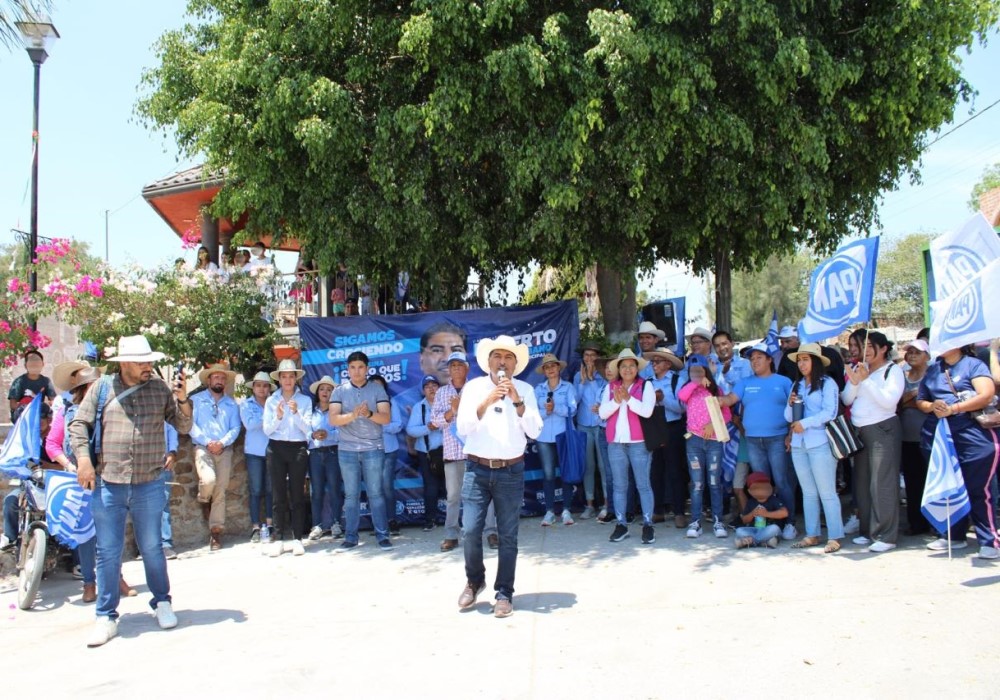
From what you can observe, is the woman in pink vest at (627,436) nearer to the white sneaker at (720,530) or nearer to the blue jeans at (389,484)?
the white sneaker at (720,530)

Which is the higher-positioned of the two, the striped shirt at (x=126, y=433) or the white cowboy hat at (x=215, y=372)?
the white cowboy hat at (x=215, y=372)

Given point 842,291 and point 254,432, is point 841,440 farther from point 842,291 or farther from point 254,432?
point 254,432

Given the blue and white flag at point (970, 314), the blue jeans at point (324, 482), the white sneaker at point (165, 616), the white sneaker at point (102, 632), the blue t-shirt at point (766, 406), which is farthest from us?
the blue jeans at point (324, 482)

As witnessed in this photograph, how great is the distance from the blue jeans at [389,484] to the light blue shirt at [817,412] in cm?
412

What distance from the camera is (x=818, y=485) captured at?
23.5 feet

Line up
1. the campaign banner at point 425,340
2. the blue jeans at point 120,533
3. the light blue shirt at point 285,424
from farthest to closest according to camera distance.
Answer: the campaign banner at point 425,340 → the light blue shirt at point 285,424 → the blue jeans at point 120,533

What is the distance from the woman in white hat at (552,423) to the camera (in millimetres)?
8664

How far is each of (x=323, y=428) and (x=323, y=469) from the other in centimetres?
47

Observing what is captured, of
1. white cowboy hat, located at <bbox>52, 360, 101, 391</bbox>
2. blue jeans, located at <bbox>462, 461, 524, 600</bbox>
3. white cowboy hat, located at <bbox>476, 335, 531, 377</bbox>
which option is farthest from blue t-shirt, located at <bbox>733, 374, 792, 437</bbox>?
white cowboy hat, located at <bbox>52, 360, 101, 391</bbox>

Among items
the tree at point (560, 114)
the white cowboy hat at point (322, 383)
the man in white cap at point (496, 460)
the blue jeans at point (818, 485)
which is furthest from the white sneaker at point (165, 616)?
the blue jeans at point (818, 485)

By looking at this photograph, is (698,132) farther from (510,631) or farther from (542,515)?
(510,631)

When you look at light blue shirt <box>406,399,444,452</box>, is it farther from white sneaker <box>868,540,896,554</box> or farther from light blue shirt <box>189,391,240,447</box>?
white sneaker <box>868,540,896,554</box>

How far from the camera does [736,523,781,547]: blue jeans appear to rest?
23.8 ft

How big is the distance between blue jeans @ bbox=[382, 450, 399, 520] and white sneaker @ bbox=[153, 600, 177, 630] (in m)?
2.81
